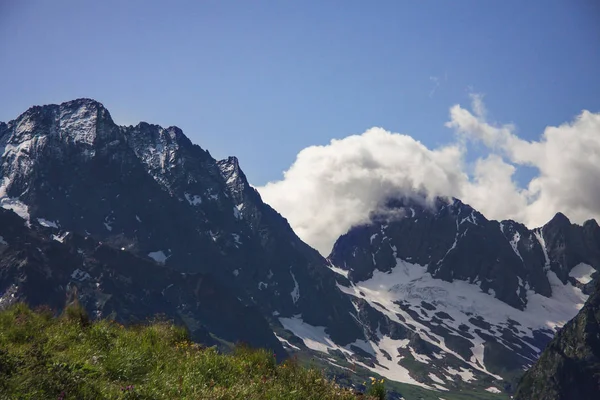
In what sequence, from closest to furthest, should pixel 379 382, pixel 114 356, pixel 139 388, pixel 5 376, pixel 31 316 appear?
pixel 5 376 → pixel 139 388 → pixel 114 356 → pixel 379 382 → pixel 31 316

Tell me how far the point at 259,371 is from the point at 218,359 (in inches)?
51.3

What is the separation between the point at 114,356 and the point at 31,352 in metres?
2.07

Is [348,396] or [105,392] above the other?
[348,396]

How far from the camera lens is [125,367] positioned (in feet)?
43.7

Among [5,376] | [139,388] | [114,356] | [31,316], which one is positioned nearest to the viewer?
[5,376]

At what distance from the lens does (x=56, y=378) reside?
11.2 meters

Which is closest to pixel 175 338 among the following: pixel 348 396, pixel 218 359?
pixel 218 359

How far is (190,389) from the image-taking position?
1268 cm

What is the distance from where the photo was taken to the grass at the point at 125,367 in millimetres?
11266

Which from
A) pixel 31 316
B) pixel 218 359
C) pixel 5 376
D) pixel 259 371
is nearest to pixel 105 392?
pixel 5 376

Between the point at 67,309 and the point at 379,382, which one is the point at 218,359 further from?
the point at 67,309

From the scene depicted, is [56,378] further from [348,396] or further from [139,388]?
[348,396]

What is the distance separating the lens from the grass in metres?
11.3

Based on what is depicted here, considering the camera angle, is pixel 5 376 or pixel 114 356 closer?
pixel 5 376
